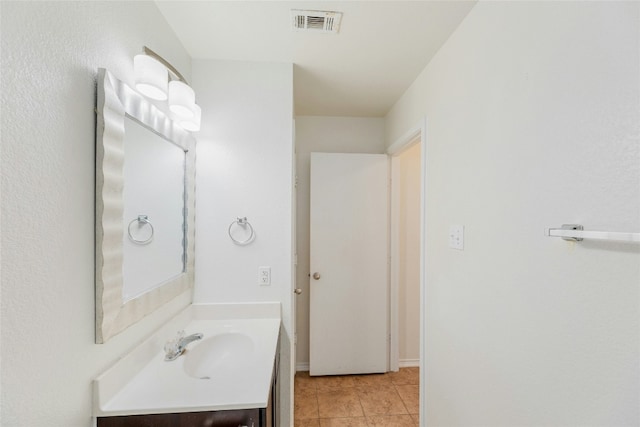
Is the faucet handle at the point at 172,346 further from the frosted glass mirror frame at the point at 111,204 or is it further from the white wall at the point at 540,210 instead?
the white wall at the point at 540,210

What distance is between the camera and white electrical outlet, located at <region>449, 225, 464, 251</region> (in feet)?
4.51

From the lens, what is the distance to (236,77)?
1717 millimetres

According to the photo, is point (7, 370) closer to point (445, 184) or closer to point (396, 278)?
point (445, 184)

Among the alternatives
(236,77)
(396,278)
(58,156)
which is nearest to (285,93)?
(236,77)

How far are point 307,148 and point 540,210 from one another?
212cm

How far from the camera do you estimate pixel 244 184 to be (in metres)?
1.70

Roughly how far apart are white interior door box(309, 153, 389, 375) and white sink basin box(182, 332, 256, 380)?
114cm

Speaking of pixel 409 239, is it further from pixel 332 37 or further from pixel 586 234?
pixel 586 234

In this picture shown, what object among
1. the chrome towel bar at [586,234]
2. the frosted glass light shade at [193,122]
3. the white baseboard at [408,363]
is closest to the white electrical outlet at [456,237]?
the chrome towel bar at [586,234]

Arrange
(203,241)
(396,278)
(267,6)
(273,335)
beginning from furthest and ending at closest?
(396,278) → (203,241) → (273,335) → (267,6)

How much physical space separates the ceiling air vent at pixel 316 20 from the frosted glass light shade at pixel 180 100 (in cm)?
61

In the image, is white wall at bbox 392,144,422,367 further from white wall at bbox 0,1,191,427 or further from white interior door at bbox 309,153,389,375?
white wall at bbox 0,1,191,427

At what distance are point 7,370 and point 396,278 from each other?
2.50 m

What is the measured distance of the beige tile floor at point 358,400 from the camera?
2.04 meters
